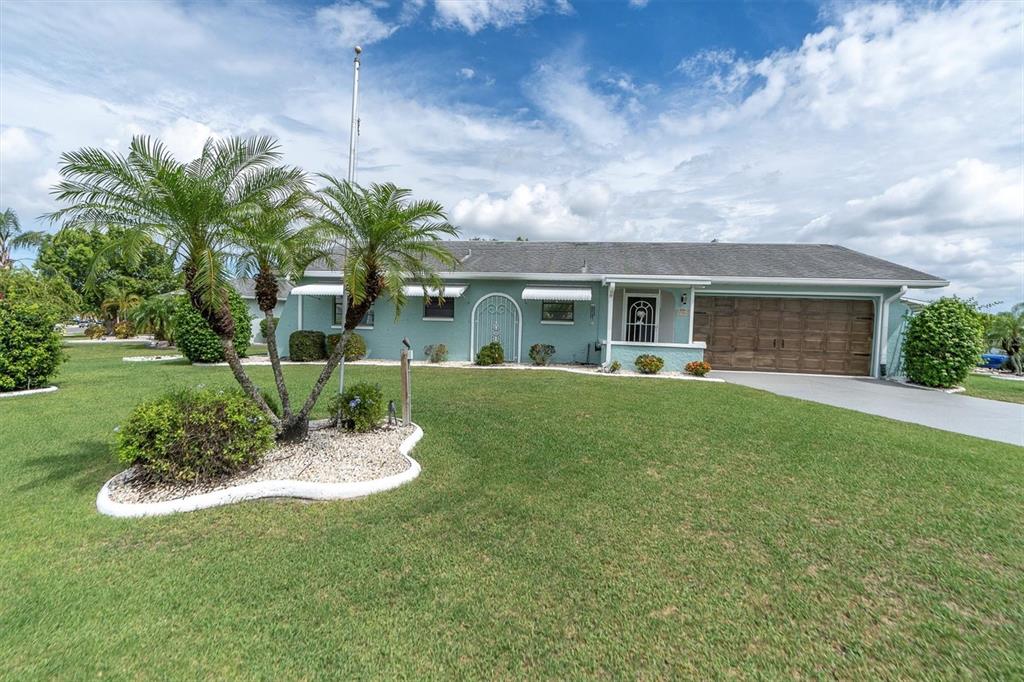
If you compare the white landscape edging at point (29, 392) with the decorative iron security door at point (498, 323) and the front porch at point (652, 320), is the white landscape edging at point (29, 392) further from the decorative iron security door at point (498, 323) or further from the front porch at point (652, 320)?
the front porch at point (652, 320)

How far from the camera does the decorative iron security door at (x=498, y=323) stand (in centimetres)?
1739

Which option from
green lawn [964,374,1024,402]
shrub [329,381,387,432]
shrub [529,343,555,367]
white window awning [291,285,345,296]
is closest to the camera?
shrub [329,381,387,432]

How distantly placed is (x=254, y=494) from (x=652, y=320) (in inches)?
604

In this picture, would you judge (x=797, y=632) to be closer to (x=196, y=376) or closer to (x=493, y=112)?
(x=196, y=376)

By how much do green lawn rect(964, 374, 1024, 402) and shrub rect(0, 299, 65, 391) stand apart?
2585cm

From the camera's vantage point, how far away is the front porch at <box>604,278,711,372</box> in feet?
50.2

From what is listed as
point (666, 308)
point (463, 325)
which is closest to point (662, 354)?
point (666, 308)

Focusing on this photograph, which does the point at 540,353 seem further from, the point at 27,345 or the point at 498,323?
the point at 27,345

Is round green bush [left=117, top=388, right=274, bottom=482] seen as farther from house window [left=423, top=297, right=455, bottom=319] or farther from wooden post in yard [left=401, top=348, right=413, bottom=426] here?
house window [left=423, top=297, right=455, bottom=319]

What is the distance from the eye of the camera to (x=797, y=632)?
9.80 ft

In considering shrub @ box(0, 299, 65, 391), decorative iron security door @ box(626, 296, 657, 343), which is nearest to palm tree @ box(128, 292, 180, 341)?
shrub @ box(0, 299, 65, 391)

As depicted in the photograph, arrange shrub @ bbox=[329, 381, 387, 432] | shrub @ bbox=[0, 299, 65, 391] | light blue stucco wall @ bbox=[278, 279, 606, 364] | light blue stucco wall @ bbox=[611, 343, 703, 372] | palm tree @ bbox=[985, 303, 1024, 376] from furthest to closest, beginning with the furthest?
1. palm tree @ bbox=[985, 303, 1024, 376]
2. light blue stucco wall @ bbox=[278, 279, 606, 364]
3. light blue stucco wall @ bbox=[611, 343, 703, 372]
4. shrub @ bbox=[0, 299, 65, 391]
5. shrub @ bbox=[329, 381, 387, 432]

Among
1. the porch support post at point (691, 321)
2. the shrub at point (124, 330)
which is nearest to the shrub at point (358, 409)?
the porch support post at point (691, 321)

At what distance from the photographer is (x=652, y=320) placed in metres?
17.4
